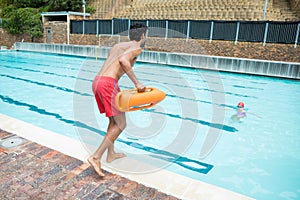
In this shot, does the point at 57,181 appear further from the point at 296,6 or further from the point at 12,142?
the point at 296,6

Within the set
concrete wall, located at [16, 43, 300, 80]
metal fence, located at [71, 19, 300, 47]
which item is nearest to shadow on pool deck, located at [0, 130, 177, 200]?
concrete wall, located at [16, 43, 300, 80]

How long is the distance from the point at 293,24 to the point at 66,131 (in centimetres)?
1186

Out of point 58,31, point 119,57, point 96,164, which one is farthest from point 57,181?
point 58,31

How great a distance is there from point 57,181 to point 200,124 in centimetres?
389

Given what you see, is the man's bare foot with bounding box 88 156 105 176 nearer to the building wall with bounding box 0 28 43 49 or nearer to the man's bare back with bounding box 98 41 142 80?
the man's bare back with bounding box 98 41 142 80

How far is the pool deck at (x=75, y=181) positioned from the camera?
2285 millimetres

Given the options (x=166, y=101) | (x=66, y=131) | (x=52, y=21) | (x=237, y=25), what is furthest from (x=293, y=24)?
(x=52, y=21)

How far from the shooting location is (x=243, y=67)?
11.2 meters

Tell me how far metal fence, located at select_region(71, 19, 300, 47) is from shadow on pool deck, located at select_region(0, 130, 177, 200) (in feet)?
41.3

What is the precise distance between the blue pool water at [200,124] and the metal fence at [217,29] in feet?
10.2

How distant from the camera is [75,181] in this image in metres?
2.48

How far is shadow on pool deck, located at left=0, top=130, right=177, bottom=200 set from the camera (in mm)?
2273

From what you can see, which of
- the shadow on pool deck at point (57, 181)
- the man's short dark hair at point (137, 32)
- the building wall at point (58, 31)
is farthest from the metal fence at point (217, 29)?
the shadow on pool deck at point (57, 181)

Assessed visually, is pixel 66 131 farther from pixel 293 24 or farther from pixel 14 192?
pixel 293 24
